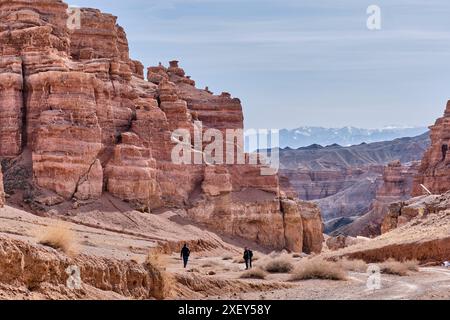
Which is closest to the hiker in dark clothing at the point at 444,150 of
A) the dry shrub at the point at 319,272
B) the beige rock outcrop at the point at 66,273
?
the dry shrub at the point at 319,272

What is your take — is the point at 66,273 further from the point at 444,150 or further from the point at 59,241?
the point at 444,150

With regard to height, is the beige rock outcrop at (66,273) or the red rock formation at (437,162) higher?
the red rock formation at (437,162)

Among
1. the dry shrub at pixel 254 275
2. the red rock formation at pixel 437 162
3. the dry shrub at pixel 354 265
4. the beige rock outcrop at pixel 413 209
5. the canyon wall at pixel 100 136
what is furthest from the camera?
the red rock formation at pixel 437 162

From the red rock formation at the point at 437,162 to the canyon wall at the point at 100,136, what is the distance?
3428cm

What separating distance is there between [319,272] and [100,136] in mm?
25295

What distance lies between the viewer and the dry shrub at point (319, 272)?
88.5 ft

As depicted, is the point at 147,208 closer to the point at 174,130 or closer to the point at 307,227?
the point at 174,130

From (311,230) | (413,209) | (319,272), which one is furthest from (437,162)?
(319,272)

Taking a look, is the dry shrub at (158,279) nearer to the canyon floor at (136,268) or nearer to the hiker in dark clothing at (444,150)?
the canyon floor at (136,268)

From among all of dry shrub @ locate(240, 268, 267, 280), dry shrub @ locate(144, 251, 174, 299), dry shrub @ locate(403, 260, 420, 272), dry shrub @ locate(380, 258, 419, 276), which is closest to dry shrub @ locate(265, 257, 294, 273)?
dry shrub @ locate(240, 268, 267, 280)

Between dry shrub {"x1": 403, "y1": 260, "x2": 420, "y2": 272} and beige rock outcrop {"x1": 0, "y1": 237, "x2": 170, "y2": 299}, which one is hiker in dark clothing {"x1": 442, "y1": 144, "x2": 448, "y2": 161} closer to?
dry shrub {"x1": 403, "y1": 260, "x2": 420, "y2": 272}

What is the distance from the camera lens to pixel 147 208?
50969 millimetres
